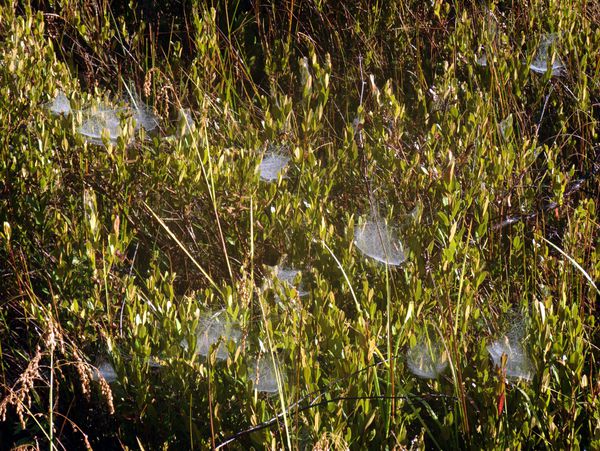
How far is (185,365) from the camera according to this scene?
2.15 metres

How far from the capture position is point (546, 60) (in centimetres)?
352

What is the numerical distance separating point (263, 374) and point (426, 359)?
483 millimetres

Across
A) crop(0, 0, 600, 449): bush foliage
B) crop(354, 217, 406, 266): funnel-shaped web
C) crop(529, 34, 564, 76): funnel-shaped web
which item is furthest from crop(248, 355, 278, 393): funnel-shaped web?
crop(529, 34, 564, 76): funnel-shaped web

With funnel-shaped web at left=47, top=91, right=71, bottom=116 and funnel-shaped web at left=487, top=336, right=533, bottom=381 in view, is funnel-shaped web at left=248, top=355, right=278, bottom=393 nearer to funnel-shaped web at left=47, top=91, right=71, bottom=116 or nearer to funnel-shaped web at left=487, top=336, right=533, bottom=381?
funnel-shaped web at left=487, top=336, right=533, bottom=381

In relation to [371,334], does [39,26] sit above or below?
above

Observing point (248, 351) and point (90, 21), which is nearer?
point (248, 351)

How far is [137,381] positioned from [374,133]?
1.40 metres

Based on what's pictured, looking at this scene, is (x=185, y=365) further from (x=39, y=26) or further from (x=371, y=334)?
(x=39, y=26)

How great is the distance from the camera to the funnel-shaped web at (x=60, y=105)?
3035mm

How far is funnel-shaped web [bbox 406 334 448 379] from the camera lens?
2.17 m

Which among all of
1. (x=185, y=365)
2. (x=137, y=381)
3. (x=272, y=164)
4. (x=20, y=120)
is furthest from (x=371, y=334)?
(x=20, y=120)

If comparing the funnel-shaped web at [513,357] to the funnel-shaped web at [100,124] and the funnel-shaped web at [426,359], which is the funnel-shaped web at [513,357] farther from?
the funnel-shaped web at [100,124]

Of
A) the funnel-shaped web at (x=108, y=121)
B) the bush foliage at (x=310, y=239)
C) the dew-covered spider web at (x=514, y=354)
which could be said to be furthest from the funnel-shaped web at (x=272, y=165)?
the dew-covered spider web at (x=514, y=354)

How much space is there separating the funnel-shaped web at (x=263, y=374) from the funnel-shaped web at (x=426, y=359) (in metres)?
0.41
